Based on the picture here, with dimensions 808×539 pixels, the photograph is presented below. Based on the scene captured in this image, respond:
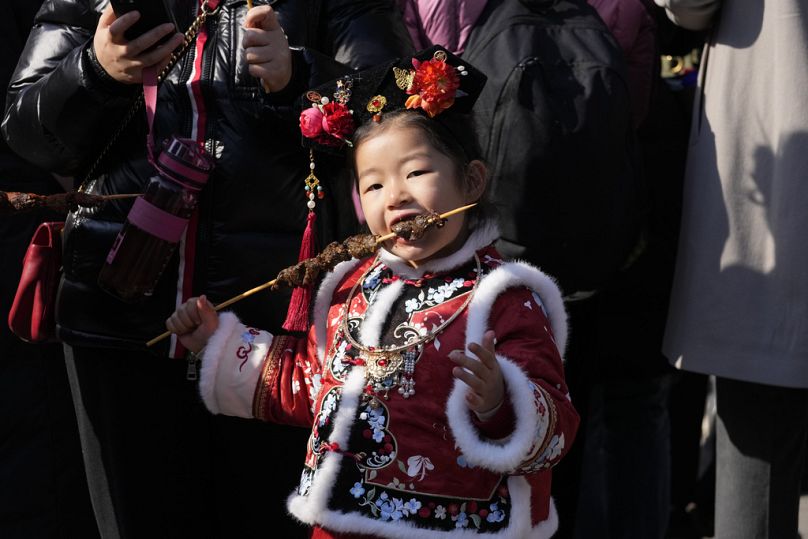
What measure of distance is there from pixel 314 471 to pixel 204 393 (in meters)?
0.31

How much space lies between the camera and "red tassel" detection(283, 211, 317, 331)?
7.36 ft

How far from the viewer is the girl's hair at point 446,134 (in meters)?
2.13

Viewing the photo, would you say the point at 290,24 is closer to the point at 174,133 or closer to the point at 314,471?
the point at 174,133

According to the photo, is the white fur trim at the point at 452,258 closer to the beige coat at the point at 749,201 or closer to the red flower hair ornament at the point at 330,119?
the red flower hair ornament at the point at 330,119

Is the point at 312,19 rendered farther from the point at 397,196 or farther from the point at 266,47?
the point at 397,196

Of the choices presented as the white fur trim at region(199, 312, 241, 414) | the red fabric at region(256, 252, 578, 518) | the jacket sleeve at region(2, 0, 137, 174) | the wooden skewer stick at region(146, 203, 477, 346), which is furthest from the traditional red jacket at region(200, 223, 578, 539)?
the jacket sleeve at region(2, 0, 137, 174)

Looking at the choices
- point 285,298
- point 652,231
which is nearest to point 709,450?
point 652,231

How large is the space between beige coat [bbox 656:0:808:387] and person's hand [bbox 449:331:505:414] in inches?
39.5

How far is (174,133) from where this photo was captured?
227 cm

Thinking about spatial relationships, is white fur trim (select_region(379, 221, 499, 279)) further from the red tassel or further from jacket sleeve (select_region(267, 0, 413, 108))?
jacket sleeve (select_region(267, 0, 413, 108))

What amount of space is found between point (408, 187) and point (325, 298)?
34cm

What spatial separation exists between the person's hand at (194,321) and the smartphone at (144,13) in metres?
0.54

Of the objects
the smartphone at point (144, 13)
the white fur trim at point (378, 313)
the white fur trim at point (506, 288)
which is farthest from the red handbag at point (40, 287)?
the white fur trim at point (506, 288)

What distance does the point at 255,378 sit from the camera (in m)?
2.25
